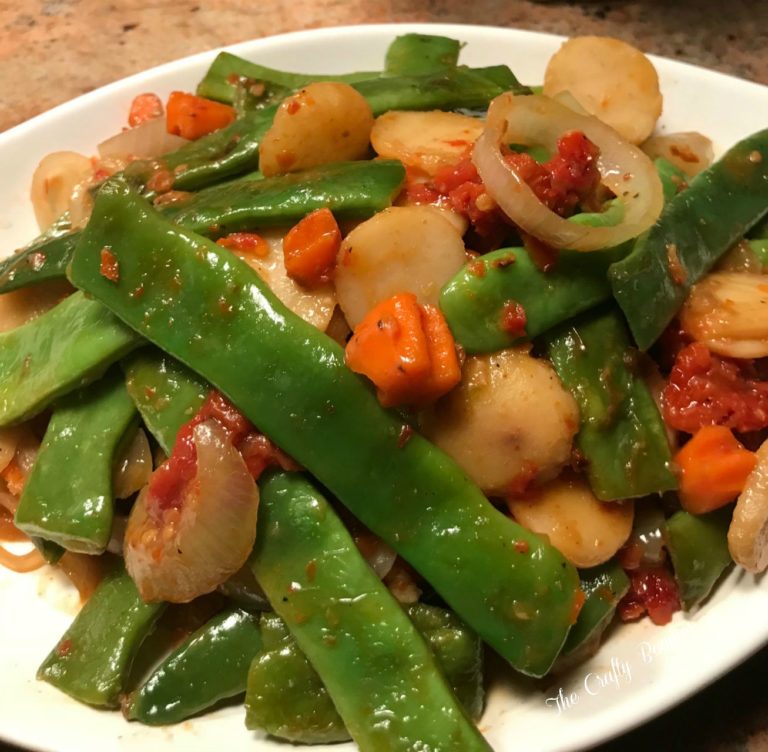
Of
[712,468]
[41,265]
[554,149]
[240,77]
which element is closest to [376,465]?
[712,468]

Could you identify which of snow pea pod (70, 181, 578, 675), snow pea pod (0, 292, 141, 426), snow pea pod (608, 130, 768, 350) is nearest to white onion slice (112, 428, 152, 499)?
snow pea pod (0, 292, 141, 426)

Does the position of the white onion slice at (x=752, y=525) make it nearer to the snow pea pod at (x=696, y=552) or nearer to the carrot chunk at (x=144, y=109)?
the snow pea pod at (x=696, y=552)

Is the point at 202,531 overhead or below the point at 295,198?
below

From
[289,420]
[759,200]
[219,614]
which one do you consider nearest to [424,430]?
[289,420]

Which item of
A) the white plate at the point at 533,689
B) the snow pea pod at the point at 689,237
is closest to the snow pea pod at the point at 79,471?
the white plate at the point at 533,689

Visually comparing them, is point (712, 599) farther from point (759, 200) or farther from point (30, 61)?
point (30, 61)

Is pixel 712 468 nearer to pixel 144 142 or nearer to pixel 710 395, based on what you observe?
pixel 710 395
